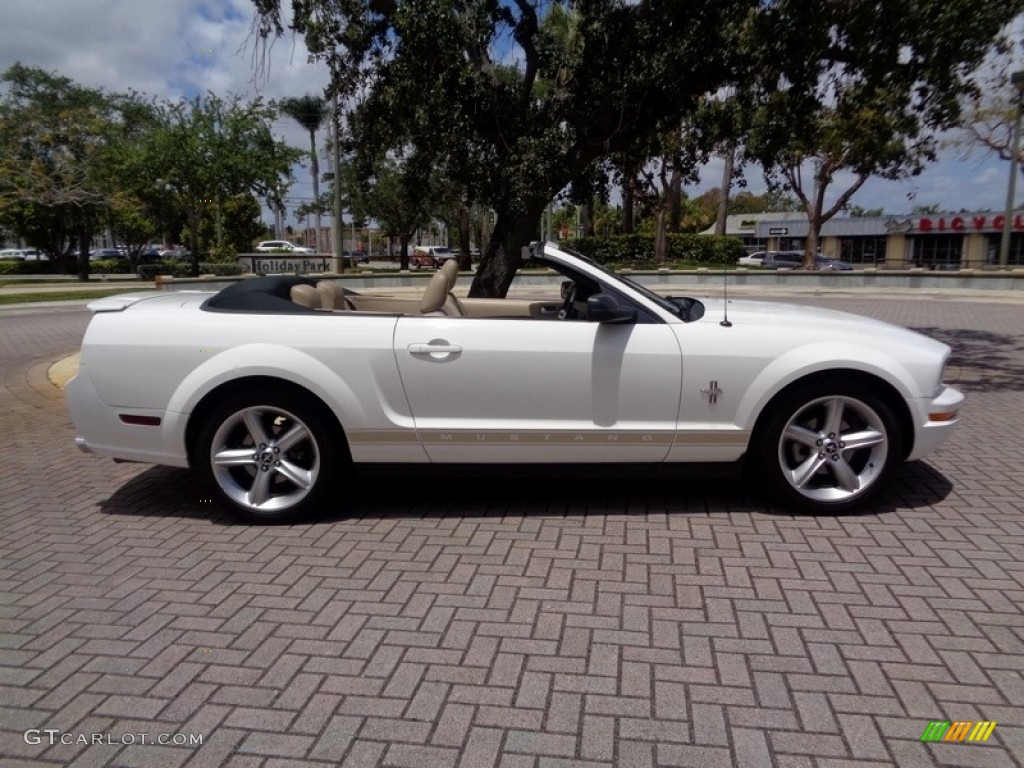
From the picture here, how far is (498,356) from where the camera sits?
4.21m

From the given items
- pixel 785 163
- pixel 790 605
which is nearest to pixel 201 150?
pixel 785 163

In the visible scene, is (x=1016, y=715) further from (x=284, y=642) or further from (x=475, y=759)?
(x=284, y=642)

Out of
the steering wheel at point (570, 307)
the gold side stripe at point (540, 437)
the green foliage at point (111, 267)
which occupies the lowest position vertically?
the green foliage at point (111, 267)

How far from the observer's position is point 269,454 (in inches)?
170

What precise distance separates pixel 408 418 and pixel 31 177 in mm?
34068

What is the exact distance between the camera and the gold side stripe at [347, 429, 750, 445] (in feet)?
14.0

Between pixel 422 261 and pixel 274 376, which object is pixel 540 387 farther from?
pixel 422 261

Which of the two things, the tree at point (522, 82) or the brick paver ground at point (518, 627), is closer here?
the brick paver ground at point (518, 627)

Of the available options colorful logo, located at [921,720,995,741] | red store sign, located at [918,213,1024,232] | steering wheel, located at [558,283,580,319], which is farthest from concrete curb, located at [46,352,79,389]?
red store sign, located at [918,213,1024,232]

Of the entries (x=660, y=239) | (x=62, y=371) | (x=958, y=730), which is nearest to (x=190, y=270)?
(x=660, y=239)

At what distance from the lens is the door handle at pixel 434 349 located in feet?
13.8

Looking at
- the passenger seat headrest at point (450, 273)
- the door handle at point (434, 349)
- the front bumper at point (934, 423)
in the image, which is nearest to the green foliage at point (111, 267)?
the passenger seat headrest at point (450, 273)

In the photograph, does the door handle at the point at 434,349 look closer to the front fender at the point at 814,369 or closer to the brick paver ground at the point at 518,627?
the brick paver ground at the point at 518,627

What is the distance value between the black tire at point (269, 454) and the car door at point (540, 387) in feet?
1.85
